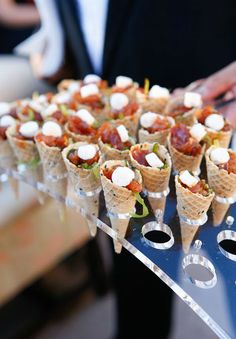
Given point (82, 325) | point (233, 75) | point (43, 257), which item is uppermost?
point (233, 75)

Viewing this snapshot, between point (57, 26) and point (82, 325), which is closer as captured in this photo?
point (57, 26)

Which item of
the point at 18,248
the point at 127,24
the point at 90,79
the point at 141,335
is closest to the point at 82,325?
the point at 141,335

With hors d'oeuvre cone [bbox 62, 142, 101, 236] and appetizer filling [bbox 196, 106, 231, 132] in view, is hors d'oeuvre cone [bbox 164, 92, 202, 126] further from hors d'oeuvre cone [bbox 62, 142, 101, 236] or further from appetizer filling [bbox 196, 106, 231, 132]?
hors d'oeuvre cone [bbox 62, 142, 101, 236]

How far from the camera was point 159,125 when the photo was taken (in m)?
1.43

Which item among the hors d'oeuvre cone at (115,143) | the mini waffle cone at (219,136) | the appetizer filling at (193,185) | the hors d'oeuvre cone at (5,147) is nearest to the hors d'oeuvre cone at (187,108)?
the mini waffle cone at (219,136)

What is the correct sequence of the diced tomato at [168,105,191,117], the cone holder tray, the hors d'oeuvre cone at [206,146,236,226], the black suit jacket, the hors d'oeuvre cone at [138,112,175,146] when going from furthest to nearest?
the black suit jacket < the diced tomato at [168,105,191,117] < the hors d'oeuvre cone at [138,112,175,146] < the hors d'oeuvre cone at [206,146,236,226] < the cone holder tray

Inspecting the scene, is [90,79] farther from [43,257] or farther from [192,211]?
[43,257]

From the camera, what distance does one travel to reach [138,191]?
1.16 m

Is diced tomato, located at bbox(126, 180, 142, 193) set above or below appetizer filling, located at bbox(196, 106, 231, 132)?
above

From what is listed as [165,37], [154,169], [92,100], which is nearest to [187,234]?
[154,169]

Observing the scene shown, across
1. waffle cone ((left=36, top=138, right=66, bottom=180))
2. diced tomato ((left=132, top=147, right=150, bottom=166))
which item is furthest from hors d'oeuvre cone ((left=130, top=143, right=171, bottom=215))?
waffle cone ((left=36, top=138, right=66, bottom=180))

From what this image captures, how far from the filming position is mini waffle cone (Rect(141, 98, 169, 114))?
1591 mm

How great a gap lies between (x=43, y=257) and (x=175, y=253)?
149 cm

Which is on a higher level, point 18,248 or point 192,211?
→ point 192,211
